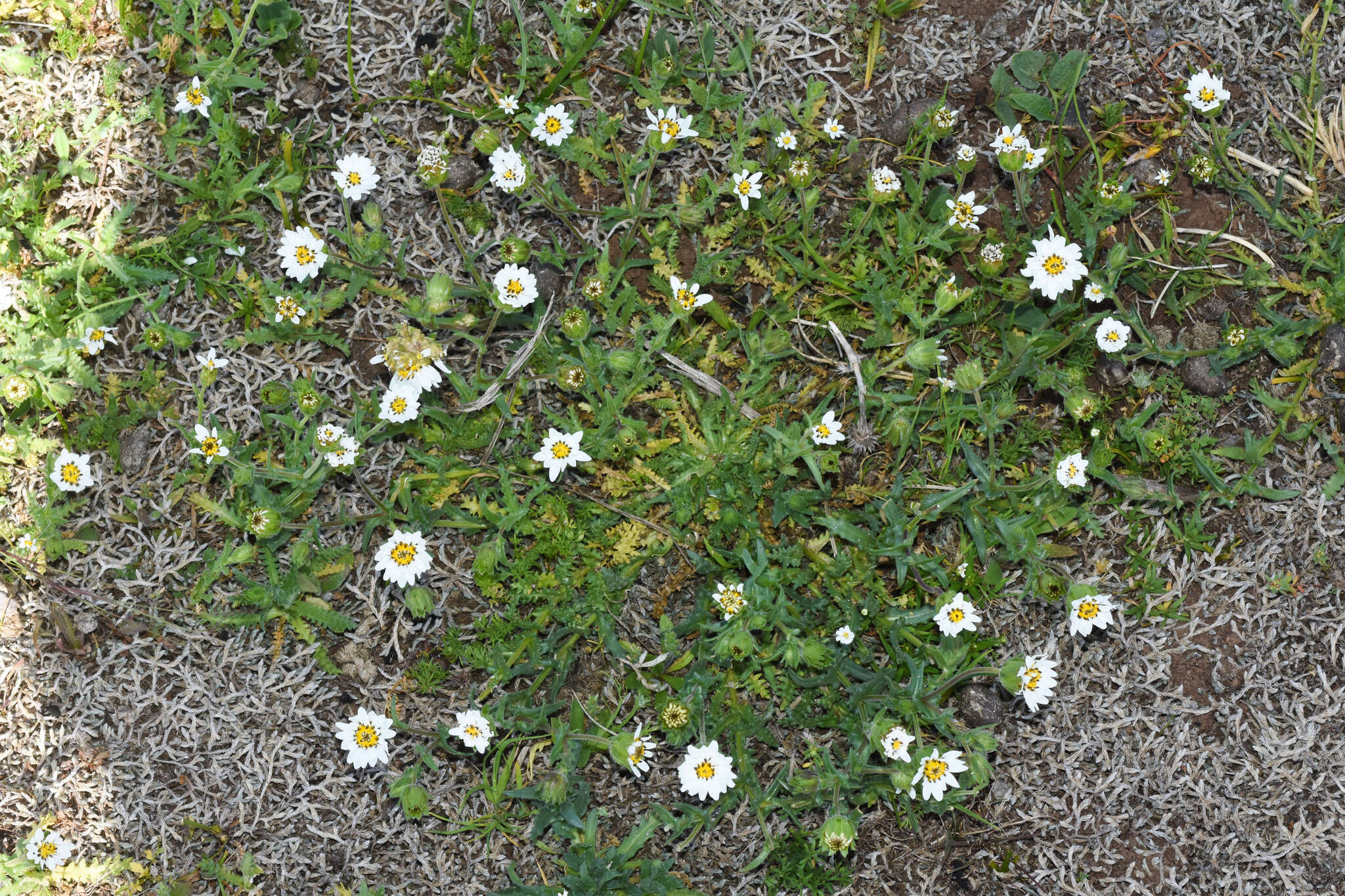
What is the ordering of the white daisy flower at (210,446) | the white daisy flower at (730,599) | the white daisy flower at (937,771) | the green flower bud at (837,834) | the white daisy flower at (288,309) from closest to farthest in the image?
the green flower bud at (837,834), the white daisy flower at (937,771), the white daisy flower at (730,599), the white daisy flower at (210,446), the white daisy flower at (288,309)

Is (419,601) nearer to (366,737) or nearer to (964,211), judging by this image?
(366,737)

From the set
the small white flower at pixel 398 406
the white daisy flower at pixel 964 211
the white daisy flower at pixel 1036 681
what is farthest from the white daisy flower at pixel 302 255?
the white daisy flower at pixel 1036 681

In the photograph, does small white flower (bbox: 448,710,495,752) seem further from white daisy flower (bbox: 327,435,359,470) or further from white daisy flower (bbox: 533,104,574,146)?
white daisy flower (bbox: 533,104,574,146)

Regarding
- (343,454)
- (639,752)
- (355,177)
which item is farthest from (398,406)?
(639,752)

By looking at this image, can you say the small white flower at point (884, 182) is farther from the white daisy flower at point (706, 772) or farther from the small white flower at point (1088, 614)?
the white daisy flower at point (706, 772)

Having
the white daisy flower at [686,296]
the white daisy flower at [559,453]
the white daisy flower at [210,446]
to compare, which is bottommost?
the white daisy flower at [210,446]

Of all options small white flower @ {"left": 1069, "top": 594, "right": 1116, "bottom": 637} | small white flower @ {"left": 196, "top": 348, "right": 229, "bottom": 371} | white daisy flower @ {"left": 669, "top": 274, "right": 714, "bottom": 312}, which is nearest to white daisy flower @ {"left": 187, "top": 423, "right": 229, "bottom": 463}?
small white flower @ {"left": 196, "top": 348, "right": 229, "bottom": 371}

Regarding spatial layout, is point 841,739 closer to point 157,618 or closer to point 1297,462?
point 1297,462

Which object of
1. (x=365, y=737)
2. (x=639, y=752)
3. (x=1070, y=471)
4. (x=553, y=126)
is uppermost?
(x=553, y=126)
